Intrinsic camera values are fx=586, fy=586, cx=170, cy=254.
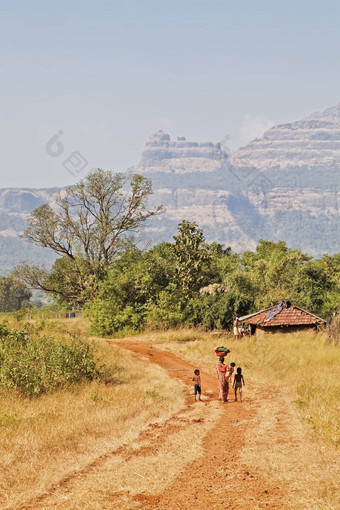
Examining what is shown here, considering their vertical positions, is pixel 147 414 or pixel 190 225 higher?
pixel 190 225

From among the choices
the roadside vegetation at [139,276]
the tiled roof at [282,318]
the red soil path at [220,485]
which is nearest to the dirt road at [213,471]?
the red soil path at [220,485]

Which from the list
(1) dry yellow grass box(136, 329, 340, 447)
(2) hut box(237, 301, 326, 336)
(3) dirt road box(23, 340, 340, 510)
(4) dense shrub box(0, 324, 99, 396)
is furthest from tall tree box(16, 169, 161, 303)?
(3) dirt road box(23, 340, 340, 510)

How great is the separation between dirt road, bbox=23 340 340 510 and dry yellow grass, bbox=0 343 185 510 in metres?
0.42

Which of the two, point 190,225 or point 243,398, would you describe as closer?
point 243,398

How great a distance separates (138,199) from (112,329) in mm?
16086

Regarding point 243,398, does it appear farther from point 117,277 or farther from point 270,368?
point 117,277

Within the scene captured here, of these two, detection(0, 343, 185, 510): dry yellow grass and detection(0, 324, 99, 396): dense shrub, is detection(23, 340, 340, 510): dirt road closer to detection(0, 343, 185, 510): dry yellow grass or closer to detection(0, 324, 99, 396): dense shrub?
detection(0, 343, 185, 510): dry yellow grass

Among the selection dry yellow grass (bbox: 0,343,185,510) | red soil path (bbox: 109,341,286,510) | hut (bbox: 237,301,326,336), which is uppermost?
hut (bbox: 237,301,326,336)

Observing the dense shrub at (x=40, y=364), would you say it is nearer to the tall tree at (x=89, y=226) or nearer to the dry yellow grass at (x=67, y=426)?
the dry yellow grass at (x=67, y=426)

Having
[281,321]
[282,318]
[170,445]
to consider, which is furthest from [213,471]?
[282,318]

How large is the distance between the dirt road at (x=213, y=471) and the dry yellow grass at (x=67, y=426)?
42 centimetres

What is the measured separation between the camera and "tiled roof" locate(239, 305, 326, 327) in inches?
1537

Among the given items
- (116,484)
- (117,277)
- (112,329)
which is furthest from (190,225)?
(116,484)

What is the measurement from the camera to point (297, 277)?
164 feet
